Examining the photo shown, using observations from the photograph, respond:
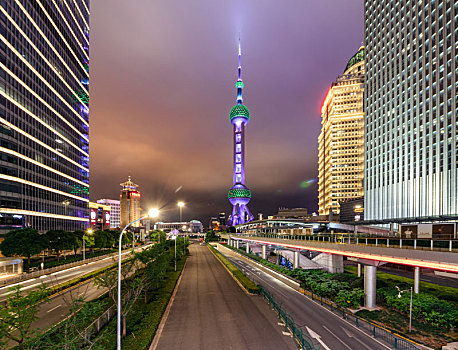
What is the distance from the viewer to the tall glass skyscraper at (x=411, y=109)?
80875mm

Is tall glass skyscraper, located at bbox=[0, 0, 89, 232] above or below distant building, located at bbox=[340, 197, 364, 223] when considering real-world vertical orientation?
above

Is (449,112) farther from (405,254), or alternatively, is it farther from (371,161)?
(405,254)

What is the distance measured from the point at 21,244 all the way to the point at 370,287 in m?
58.9

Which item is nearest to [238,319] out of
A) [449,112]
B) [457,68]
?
[449,112]

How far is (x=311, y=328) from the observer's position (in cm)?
2519

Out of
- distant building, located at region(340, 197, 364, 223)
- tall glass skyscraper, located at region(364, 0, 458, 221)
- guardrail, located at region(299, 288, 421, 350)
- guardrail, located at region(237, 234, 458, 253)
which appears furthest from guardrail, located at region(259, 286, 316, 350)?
distant building, located at region(340, 197, 364, 223)

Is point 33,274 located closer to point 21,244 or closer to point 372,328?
point 21,244

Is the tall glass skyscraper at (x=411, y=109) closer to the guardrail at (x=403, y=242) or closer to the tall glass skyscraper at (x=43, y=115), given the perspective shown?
the guardrail at (x=403, y=242)

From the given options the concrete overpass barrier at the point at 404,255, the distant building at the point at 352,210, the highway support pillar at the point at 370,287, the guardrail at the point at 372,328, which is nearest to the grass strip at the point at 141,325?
the guardrail at the point at 372,328

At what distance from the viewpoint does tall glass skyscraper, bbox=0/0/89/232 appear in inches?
2766

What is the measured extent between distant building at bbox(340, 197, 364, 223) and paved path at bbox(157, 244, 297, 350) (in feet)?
334

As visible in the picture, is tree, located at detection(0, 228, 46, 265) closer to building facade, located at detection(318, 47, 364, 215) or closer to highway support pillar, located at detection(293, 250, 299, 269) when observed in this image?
highway support pillar, located at detection(293, 250, 299, 269)

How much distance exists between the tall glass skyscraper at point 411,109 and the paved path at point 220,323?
6176cm

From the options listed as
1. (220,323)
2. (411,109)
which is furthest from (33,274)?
(411,109)
